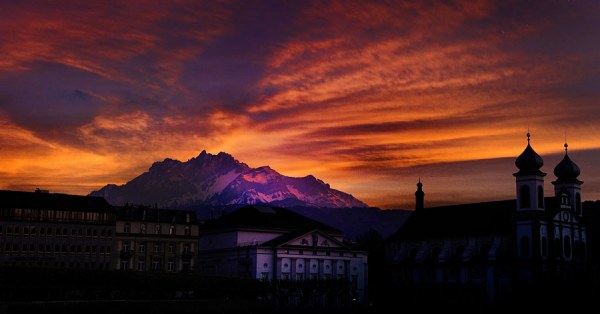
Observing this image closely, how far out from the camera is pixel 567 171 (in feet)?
466

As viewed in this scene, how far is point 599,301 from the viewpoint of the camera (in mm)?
117875

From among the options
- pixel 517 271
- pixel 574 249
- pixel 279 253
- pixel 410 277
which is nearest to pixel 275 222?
pixel 279 253

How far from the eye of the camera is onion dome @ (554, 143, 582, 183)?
142 m

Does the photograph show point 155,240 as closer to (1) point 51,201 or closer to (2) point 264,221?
(1) point 51,201

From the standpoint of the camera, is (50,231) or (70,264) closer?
(50,231)

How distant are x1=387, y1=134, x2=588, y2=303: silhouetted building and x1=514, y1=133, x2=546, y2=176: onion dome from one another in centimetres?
9

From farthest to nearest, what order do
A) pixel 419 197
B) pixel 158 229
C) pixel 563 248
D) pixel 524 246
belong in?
1. pixel 419 197
2. pixel 563 248
3. pixel 158 229
4. pixel 524 246

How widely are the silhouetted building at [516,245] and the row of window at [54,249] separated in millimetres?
48272

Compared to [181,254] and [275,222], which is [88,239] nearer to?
[181,254]

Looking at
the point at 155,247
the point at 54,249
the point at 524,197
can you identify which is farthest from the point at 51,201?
the point at 524,197

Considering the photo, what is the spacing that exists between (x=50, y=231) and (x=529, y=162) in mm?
70805

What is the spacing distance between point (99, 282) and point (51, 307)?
10363 millimetres

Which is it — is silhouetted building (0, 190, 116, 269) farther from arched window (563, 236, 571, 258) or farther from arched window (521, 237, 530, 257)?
arched window (563, 236, 571, 258)

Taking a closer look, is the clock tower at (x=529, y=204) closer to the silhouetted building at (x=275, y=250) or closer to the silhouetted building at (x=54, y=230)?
the silhouetted building at (x=275, y=250)
